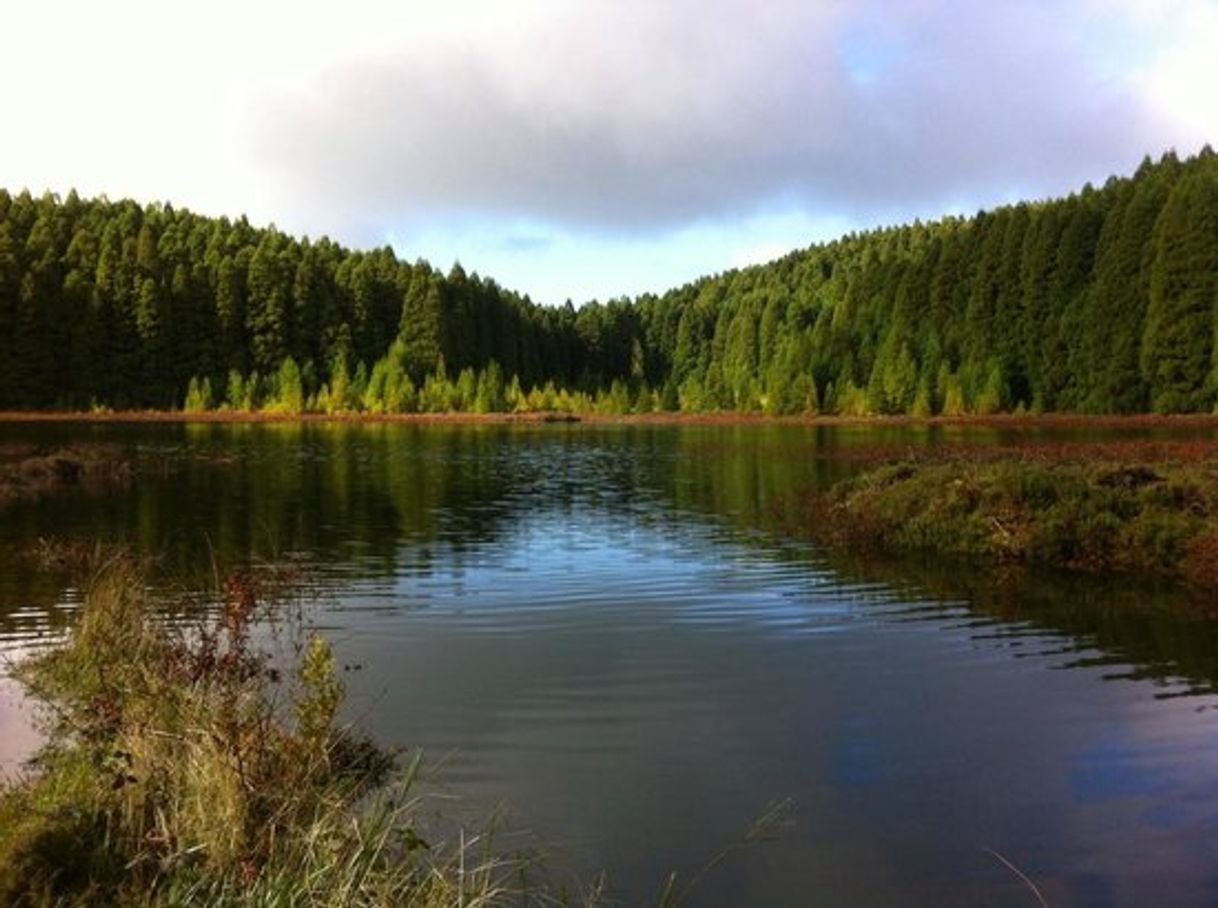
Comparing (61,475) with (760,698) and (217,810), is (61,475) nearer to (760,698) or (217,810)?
(760,698)

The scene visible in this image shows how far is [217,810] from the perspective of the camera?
27.2 feet

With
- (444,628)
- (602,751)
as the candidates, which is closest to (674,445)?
(444,628)

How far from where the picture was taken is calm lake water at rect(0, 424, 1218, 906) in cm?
939

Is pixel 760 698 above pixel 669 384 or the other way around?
the other way around

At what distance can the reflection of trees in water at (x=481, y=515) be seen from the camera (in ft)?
65.5

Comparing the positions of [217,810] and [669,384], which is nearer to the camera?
[217,810]

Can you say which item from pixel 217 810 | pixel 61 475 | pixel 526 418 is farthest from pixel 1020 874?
pixel 526 418

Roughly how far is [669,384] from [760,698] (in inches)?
6159

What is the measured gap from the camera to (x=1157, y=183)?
423 feet

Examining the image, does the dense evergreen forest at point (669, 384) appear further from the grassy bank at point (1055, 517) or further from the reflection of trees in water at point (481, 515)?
the grassy bank at point (1055, 517)

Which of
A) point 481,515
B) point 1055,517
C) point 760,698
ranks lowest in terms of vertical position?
point 760,698

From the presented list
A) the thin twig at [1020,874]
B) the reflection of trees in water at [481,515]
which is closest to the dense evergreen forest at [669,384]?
the reflection of trees in water at [481,515]

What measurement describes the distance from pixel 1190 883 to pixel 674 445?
6998 centimetres

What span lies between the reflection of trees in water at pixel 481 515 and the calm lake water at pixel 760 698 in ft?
0.59
